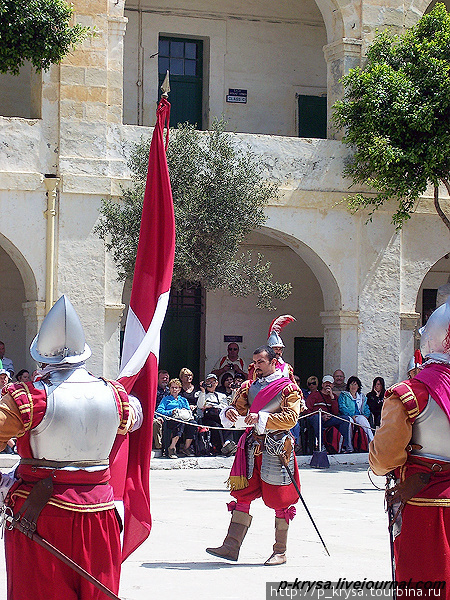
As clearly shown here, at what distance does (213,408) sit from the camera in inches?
561

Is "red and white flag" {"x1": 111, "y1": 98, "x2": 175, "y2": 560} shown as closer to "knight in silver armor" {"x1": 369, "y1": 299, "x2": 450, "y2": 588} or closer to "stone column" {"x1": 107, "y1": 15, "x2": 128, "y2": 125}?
"knight in silver armor" {"x1": 369, "y1": 299, "x2": 450, "y2": 588}

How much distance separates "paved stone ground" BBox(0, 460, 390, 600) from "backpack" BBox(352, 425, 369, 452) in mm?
2791

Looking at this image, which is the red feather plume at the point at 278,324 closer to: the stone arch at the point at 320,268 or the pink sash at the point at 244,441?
the pink sash at the point at 244,441

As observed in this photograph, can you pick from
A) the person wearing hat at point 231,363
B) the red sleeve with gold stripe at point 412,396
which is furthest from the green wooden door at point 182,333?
the red sleeve with gold stripe at point 412,396

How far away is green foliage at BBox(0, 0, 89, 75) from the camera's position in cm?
1208

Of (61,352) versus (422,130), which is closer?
(61,352)

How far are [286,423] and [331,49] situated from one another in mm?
10790

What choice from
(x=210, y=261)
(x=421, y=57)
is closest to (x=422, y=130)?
(x=421, y=57)

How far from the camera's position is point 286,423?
743cm

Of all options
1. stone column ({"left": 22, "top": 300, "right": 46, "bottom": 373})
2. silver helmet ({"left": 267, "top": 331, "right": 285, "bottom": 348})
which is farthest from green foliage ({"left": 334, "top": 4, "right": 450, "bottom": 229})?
silver helmet ({"left": 267, "top": 331, "right": 285, "bottom": 348})

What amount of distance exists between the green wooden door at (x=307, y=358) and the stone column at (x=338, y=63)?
4.53 meters

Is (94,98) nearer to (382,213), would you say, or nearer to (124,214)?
(124,214)

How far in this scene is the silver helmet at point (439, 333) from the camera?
15.7ft

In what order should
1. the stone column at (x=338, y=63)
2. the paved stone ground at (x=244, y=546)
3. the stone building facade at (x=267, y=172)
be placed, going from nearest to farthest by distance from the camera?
the paved stone ground at (x=244, y=546) → the stone building facade at (x=267, y=172) → the stone column at (x=338, y=63)
